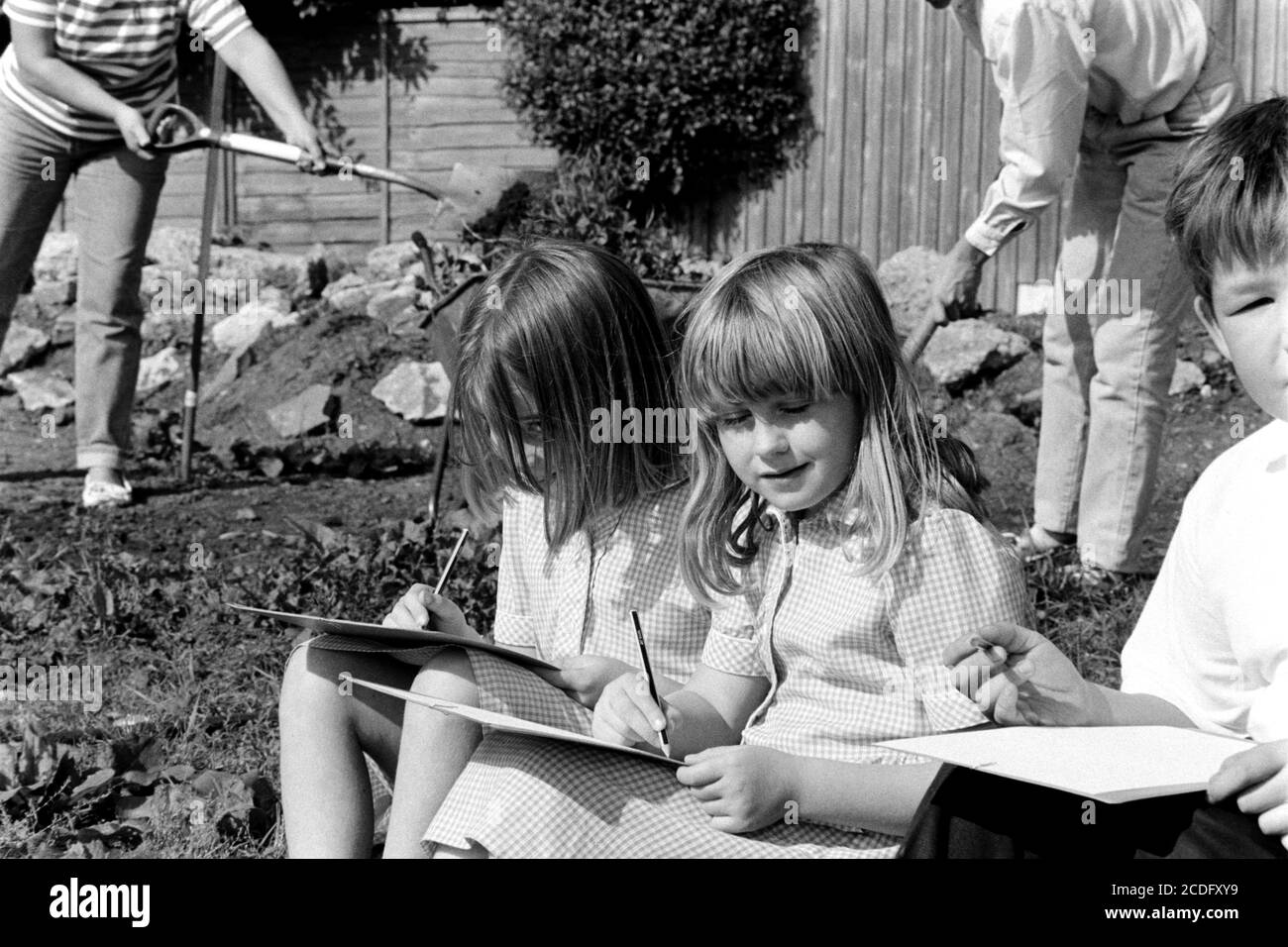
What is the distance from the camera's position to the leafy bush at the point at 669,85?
9516mm

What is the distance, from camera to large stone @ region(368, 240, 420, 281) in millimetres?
9234

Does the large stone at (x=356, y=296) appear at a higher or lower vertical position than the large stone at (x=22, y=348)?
higher

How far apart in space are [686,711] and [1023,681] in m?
0.54

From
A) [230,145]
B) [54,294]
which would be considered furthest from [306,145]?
[54,294]

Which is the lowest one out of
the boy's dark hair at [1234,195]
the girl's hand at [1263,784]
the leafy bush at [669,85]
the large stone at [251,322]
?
the girl's hand at [1263,784]

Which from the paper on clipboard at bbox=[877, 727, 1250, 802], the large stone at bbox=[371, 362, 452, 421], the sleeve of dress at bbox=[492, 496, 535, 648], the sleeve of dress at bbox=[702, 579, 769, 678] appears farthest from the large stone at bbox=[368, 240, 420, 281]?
the paper on clipboard at bbox=[877, 727, 1250, 802]

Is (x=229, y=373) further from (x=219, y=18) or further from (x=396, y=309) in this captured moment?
(x=219, y=18)

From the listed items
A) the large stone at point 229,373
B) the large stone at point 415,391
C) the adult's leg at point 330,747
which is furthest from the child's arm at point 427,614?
the large stone at point 229,373

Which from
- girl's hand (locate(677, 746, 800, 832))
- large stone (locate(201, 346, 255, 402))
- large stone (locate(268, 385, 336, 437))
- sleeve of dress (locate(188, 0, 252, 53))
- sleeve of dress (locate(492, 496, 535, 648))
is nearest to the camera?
girl's hand (locate(677, 746, 800, 832))

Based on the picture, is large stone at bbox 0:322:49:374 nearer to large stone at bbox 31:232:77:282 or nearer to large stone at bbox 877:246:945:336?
large stone at bbox 31:232:77:282

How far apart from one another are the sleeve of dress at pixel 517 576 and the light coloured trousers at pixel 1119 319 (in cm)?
190

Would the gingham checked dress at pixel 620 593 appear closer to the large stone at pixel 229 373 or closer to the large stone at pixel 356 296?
the large stone at pixel 229 373

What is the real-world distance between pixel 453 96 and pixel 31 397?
14.4ft
